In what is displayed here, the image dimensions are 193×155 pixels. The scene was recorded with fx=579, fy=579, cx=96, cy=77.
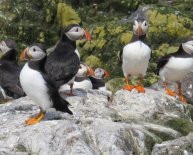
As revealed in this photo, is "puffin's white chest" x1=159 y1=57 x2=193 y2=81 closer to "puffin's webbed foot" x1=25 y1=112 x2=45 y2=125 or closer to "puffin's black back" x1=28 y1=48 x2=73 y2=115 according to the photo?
"puffin's black back" x1=28 y1=48 x2=73 y2=115

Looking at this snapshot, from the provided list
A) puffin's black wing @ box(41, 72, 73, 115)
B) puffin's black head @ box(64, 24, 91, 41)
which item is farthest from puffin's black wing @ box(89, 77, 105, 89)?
puffin's black wing @ box(41, 72, 73, 115)

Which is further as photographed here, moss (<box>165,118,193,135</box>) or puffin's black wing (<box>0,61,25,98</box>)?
puffin's black wing (<box>0,61,25,98</box>)

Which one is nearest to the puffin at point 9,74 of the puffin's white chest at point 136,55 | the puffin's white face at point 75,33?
the puffin's white face at point 75,33

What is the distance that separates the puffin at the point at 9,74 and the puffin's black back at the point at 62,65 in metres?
1.95

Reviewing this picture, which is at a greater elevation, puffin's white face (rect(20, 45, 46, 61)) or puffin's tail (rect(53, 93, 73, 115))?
puffin's white face (rect(20, 45, 46, 61))

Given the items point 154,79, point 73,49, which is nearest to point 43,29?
point 154,79

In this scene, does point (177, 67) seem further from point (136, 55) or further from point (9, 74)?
point (9, 74)

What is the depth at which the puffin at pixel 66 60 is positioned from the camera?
10.1 meters

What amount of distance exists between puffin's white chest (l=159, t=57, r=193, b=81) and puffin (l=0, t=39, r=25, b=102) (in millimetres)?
3131

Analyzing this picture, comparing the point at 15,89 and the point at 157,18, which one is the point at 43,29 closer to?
the point at 157,18

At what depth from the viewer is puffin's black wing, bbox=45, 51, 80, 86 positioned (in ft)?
33.0

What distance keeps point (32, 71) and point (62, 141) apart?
1124 mm

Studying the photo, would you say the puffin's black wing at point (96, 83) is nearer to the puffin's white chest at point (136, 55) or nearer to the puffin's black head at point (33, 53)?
the puffin's white chest at point (136, 55)

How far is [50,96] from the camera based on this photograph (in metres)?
8.35
